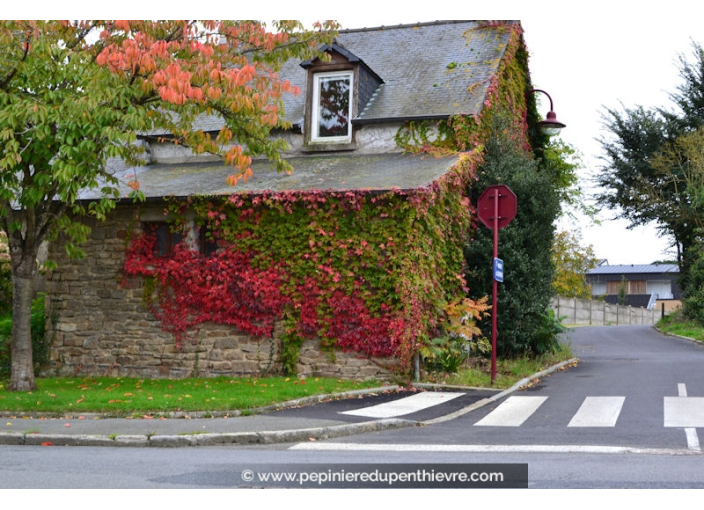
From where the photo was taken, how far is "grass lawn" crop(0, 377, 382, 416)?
11117 millimetres

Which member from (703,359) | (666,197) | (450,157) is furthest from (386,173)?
Answer: (666,197)

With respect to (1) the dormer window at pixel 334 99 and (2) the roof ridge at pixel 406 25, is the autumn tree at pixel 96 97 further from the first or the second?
(2) the roof ridge at pixel 406 25

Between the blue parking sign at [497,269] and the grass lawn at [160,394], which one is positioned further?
the blue parking sign at [497,269]

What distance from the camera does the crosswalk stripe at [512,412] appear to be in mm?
10616

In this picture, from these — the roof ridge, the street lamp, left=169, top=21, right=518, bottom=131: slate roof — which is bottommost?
the street lamp

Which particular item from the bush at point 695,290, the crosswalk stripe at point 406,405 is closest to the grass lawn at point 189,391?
the crosswalk stripe at point 406,405

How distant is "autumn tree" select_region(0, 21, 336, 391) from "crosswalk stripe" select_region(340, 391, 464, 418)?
4.42m

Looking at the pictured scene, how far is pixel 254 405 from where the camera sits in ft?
37.0

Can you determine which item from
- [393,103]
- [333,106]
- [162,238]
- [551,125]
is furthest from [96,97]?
[551,125]

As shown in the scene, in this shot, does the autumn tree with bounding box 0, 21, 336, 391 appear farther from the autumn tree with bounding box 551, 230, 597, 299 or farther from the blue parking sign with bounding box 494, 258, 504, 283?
the autumn tree with bounding box 551, 230, 597, 299

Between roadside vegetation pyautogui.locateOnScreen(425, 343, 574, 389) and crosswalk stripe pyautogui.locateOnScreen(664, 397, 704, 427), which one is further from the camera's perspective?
roadside vegetation pyautogui.locateOnScreen(425, 343, 574, 389)

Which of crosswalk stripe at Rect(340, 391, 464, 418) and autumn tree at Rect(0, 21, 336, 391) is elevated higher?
autumn tree at Rect(0, 21, 336, 391)

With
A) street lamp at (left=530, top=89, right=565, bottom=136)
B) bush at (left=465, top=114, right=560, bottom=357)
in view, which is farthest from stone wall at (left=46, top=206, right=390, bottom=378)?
Result: street lamp at (left=530, top=89, right=565, bottom=136)

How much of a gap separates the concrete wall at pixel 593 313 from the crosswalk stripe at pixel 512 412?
31810mm
